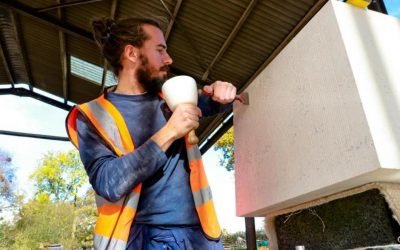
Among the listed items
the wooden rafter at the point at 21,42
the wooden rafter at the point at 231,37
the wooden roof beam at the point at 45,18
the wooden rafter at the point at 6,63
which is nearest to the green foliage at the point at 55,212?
the wooden rafter at the point at 6,63

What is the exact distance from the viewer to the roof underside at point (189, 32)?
3.10 metres

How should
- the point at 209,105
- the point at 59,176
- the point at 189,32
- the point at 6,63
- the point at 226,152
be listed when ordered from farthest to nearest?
the point at 59,176, the point at 226,152, the point at 6,63, the point at 189,32, the point at 209,105

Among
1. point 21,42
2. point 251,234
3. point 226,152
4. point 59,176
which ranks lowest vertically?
point 251,234

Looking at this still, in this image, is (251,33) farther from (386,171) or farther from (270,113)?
(386,171)

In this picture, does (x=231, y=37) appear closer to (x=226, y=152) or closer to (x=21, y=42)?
(x=21, y=42)

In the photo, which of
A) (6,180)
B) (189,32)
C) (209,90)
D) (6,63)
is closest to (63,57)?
(6,63)

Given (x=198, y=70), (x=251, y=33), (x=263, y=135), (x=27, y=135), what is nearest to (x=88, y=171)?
(x=263, y=135)

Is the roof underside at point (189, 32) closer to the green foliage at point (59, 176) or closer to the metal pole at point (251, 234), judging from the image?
the metal pole at point (251, 234)

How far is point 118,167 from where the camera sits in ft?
2.33

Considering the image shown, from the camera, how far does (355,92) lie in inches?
24.5

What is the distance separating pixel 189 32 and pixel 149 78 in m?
2.79

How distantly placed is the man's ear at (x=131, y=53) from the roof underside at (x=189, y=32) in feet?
7.05

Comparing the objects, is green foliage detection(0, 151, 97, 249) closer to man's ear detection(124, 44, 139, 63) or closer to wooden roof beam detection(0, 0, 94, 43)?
wooden roof beam detection(0, 0, 94, 43)

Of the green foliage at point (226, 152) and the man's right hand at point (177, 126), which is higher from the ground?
the green foliage at point (226, 152)
